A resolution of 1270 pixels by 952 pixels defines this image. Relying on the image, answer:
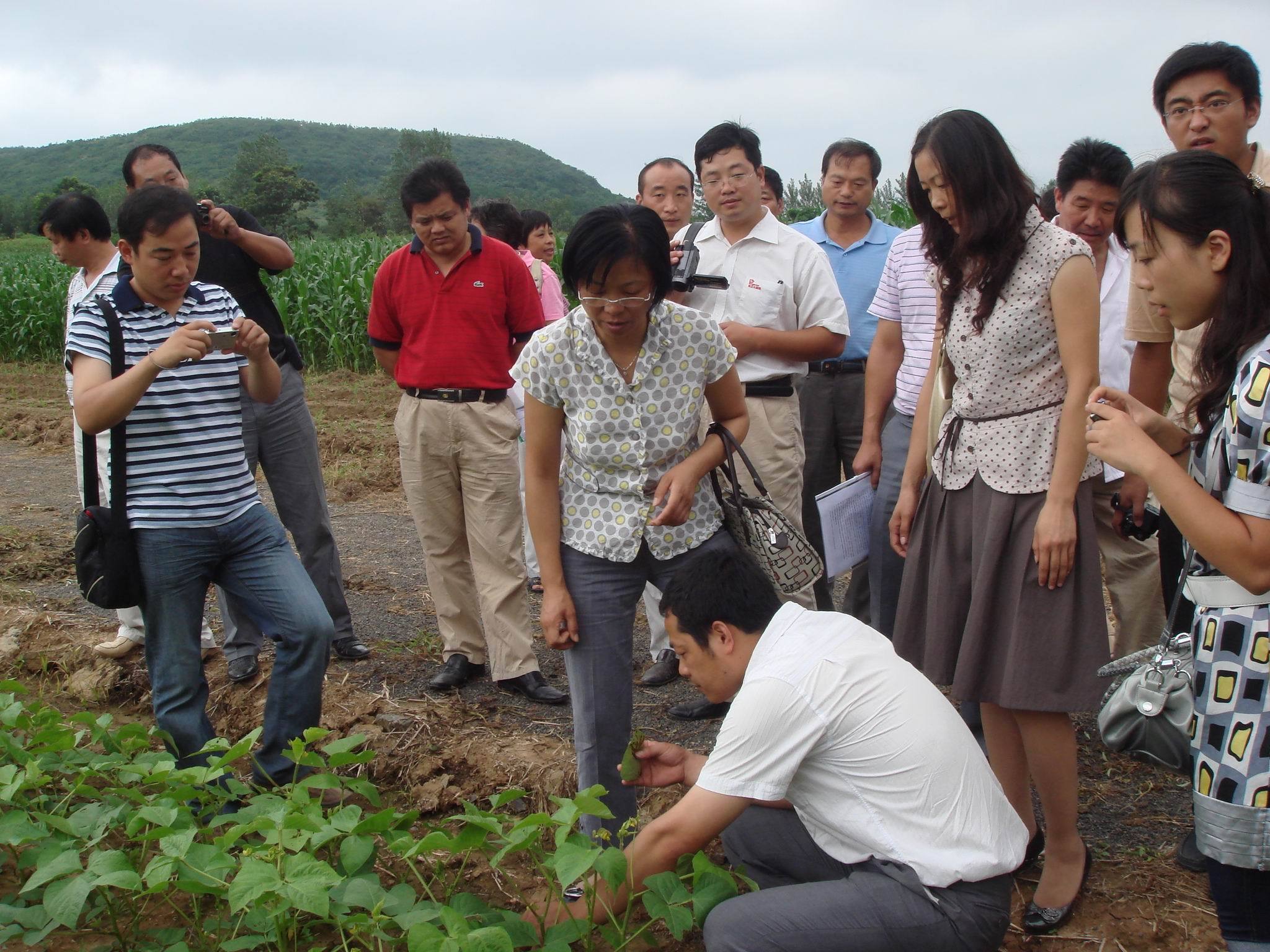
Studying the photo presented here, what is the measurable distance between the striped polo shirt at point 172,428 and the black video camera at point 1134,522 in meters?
2.57

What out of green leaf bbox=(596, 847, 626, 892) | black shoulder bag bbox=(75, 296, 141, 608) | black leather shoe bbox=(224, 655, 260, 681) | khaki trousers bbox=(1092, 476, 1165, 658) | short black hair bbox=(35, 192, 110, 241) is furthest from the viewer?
black leather shoe bbox=(224, 655, 260, 681)

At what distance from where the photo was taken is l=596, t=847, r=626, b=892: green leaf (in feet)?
7.27

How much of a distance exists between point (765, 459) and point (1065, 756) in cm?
169

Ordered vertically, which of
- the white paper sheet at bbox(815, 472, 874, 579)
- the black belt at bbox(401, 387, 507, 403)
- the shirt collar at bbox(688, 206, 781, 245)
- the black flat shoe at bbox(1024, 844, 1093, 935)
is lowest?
the black flat shoe at bbox(1024, 844, 1093, 935)

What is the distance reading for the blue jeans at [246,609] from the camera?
3.20 metres

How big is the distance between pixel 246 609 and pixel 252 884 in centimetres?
130

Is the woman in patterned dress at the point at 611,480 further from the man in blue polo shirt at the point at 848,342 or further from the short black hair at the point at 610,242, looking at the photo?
the man in blue polo shirt at the point at 848,342

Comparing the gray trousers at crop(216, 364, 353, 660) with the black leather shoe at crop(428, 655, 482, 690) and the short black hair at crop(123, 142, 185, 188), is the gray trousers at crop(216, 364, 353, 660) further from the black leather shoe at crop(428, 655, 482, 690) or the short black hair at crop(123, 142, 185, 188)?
the short black hair at crop(123, 142, 185, 188)

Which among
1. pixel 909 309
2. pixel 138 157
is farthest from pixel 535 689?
pixel 138 157

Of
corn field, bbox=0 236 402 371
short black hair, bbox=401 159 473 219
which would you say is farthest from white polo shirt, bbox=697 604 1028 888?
corn field, bbox=0 236 402 371

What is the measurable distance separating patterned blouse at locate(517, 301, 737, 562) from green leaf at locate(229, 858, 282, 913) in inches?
40.7

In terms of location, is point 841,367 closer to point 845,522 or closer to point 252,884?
point 845,522

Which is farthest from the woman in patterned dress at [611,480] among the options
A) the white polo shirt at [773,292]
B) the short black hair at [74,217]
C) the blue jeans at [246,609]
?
the short black hair at [74,217]

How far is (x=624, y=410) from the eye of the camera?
2713mm
